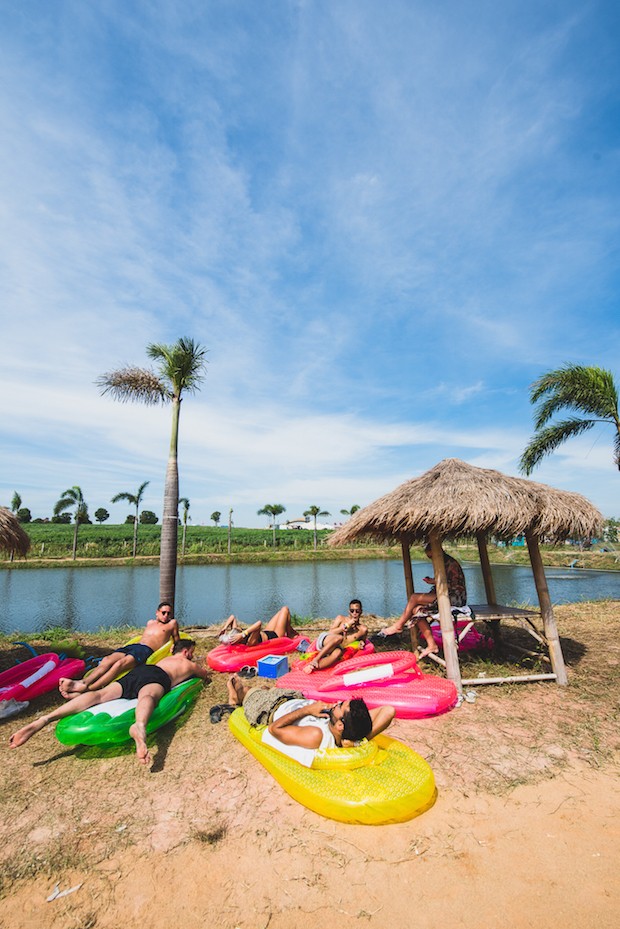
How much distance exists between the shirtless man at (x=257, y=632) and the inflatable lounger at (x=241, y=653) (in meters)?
0.10

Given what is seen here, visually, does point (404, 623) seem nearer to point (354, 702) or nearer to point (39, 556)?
point (354, 702)

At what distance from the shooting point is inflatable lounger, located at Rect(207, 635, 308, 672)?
22.4 ft

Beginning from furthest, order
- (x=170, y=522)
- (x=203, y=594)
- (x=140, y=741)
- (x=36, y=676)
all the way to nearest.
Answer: (x=203, y=594), (x=170, y=522), (x=36, y=676), (x=140, y=741)

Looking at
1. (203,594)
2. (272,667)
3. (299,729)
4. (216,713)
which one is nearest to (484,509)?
(299,729)

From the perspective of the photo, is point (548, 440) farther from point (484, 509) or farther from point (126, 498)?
point (126, 498)

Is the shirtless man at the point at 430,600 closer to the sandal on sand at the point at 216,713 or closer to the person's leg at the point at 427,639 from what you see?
the person's leg at the point at 427,639

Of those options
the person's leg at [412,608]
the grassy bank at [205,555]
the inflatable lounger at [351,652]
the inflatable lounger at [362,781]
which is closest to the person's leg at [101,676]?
the inflatable lounger at [362,781]

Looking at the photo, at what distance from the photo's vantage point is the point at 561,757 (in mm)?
3920

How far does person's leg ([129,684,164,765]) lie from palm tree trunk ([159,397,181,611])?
4.79 m

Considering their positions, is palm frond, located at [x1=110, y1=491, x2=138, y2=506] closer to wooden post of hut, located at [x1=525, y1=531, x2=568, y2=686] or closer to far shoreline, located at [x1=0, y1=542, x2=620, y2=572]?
far shoreline, located at [x1=0, y1=542, x2=620, y2=572]

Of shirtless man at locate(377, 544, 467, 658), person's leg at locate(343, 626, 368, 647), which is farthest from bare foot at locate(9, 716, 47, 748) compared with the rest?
shirtless man at locate(377, 544, 467, 658)

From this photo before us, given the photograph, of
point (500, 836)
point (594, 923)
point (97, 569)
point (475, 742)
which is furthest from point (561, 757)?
point (97, 569)

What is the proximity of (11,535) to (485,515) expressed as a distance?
304 inches

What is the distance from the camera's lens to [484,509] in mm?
5762
